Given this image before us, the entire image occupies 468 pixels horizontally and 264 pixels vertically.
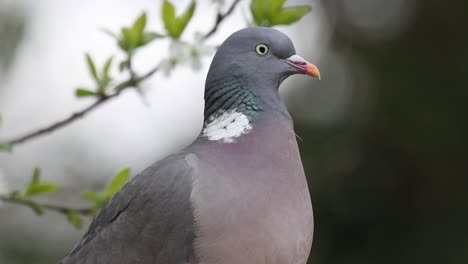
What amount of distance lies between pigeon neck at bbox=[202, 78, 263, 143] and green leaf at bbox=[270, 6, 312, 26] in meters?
0.34

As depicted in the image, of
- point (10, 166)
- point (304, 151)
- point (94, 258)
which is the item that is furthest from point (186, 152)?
point (10, 166)

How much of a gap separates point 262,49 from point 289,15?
0.21m

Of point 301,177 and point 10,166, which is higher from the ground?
point 301,177

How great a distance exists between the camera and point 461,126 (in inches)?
376

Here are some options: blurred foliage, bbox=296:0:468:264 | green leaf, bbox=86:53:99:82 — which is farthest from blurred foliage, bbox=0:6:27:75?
green leaf, bbox=86:53:99:82

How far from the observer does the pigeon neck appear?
3980mm

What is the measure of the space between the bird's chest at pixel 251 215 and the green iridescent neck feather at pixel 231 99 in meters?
0.25

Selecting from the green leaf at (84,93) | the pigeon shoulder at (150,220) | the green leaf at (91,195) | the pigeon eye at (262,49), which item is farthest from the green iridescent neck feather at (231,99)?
the green leaf at (91,195)

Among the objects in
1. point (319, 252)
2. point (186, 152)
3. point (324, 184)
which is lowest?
point (319, 252)

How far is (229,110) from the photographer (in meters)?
4.04

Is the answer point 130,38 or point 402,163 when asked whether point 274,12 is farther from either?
point 402,163

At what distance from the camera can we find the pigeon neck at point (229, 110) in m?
3.98

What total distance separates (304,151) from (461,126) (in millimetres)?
1604

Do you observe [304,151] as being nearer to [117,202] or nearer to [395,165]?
[395,165]
